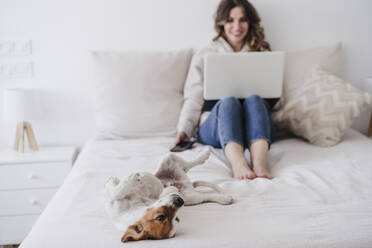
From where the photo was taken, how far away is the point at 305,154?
1547 millimetres

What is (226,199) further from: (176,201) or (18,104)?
(18,104)

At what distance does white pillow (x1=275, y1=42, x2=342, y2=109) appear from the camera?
6.54 feet

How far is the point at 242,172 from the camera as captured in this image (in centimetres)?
132

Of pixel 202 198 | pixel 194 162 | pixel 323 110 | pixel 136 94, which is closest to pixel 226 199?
pixel 202 198

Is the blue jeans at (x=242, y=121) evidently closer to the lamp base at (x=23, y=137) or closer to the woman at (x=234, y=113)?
the woman at (x=234, y=113)

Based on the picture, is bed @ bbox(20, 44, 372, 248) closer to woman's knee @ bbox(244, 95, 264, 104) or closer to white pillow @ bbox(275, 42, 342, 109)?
white pillow @ bbox(275, 42, 342, 109)

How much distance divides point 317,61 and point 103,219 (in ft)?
5.31

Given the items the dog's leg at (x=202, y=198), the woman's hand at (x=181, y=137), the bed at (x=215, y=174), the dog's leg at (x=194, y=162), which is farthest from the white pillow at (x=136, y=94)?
the dog's leg at (x=202, y=198)

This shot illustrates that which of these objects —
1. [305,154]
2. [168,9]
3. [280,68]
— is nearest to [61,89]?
[168,9]

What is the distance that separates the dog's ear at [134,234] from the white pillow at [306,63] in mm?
1372

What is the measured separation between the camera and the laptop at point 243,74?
1.53 m

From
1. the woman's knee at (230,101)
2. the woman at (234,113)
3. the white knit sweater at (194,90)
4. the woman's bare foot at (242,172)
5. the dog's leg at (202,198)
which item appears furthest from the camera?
the white knit sweater at (194,90)

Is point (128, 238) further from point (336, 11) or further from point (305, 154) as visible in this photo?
point (336, 11)

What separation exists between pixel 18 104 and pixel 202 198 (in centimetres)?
134
